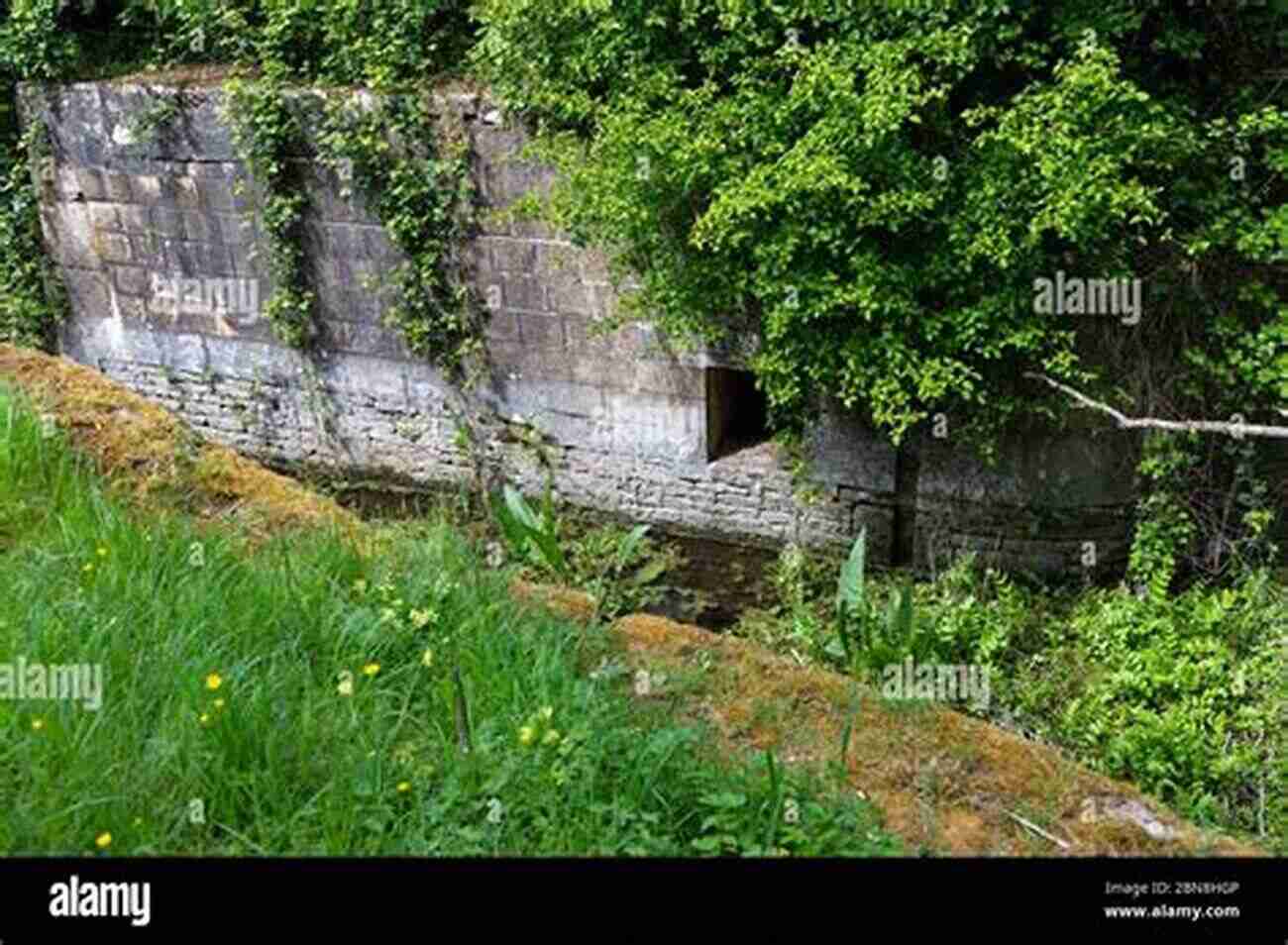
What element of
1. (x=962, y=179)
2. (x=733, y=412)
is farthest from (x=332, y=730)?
(x=733, y=412)

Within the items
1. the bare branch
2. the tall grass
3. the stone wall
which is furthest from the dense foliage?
the tall grass

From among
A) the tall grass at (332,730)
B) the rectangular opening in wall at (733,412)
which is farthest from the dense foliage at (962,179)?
the tall grass at (332,730)

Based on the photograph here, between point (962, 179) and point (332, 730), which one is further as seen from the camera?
point (962, 179)

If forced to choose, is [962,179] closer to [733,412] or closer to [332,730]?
[733,412]

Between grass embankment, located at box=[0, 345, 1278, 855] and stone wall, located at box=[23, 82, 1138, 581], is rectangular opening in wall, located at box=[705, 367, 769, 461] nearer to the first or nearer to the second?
stone wall, located at box=[23, 82, 1138, 581]

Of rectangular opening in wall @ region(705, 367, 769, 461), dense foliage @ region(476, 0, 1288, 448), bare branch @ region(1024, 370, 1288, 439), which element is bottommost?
rectangular opening in wall @ region(705, 367, 769, 461)

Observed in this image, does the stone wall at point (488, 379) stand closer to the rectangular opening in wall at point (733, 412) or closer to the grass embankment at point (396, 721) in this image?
the rectangular opening in wall at point (733, 412)

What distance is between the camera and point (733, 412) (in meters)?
8.59

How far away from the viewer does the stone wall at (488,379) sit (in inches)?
306

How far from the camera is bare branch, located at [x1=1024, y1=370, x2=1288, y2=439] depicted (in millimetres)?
6320

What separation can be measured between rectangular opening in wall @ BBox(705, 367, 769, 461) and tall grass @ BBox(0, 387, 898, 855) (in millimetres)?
3592

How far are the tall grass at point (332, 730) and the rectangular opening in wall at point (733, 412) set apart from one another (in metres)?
3.59

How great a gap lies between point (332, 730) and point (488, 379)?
5173 millimetres

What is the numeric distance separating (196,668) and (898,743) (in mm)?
2003
